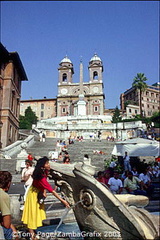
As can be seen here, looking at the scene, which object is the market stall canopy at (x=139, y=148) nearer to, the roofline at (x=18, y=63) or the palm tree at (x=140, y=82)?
the roofline at (x=18, y=63)

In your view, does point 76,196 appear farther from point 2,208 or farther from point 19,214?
point 19,214

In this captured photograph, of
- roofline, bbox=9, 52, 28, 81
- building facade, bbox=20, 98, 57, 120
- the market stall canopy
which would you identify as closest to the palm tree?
building facade, bbox=20, 98, 57, 120

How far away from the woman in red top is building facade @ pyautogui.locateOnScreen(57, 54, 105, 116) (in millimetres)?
62167

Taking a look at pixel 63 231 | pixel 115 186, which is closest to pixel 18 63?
pixel 115 186

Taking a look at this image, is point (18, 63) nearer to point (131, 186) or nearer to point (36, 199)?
point (131, 186)

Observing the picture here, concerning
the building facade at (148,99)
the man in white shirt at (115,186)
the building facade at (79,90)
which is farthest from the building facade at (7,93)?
the building facade at (148,99)

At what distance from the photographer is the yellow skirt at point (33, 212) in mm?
3484

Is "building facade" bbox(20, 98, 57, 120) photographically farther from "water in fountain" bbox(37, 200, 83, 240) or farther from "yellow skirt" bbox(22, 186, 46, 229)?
"yellow skirt" bbox(22, 186, 46, 229)

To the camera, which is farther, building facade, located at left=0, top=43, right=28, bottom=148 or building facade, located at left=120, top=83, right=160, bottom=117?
building facade, located at left=120, top=83, right=160, bottom=117

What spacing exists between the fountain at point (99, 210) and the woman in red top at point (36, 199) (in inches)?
11.2

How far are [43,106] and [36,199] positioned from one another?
73.9m

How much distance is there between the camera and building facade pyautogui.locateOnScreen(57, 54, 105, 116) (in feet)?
219

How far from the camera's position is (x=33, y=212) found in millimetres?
3490

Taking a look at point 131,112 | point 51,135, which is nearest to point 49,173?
point 51,135
